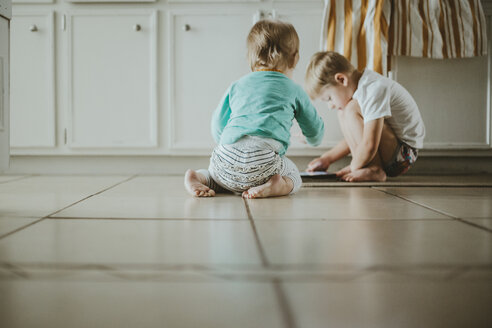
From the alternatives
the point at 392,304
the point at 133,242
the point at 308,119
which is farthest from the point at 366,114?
the point at 392,304

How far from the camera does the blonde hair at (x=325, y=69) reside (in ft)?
5.31

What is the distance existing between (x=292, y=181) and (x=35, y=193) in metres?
0.72

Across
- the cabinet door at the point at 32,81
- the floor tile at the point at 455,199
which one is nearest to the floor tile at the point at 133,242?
the floor tile at the point at 455,199

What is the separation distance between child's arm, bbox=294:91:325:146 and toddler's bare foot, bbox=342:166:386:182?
0.27 m

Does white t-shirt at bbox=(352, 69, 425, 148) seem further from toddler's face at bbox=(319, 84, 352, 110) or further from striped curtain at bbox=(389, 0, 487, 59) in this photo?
striped curtain at bbox=(389, 0, 487, 59)

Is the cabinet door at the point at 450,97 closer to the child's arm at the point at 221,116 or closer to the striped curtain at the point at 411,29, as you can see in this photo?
the striped curtain at the point at 411,29

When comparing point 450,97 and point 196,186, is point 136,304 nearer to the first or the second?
point 196,186

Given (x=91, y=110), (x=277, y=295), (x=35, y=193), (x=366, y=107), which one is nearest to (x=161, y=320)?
(x=277, y=295)

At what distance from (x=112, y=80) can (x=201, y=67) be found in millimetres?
383

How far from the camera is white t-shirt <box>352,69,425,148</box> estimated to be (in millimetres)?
1524

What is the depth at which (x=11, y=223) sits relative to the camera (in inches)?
31.2

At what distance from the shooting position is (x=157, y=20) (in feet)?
6.15

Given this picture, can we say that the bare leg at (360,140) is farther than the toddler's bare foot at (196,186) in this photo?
Yes

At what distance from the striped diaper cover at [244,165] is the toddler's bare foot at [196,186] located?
5 centimetres
